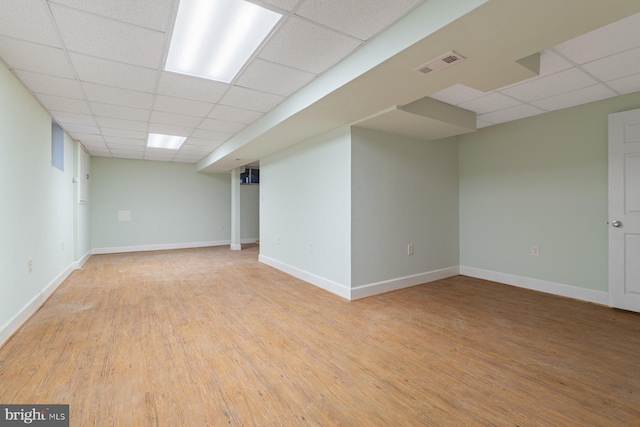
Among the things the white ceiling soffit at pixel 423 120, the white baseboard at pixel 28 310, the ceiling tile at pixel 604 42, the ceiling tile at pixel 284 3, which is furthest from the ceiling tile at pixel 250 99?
the white baseboard at pixel 28 310

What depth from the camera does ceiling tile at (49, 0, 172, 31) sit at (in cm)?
177

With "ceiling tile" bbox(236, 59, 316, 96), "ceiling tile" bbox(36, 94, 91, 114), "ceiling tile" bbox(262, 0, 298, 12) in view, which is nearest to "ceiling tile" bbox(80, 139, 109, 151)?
"ceiling tile" bbox(36, 94, 91, 114)

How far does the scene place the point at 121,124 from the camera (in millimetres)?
4414

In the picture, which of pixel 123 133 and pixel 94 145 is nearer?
pixel 123 133

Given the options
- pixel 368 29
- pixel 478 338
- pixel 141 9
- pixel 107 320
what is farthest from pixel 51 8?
pixel 478 338

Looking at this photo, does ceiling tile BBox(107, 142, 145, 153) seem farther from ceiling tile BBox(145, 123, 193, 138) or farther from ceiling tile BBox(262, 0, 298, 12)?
ceiling tile BBox(262, 0, 298, 12)

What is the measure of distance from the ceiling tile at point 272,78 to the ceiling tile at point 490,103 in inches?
77.7

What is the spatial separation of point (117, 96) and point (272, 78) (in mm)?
1854

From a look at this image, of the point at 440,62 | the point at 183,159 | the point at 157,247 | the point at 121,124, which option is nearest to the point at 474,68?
the point at 440,62

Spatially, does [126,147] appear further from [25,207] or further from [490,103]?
[490,103]

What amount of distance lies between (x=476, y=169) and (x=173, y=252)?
7.05m

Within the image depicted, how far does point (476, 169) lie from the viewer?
4.73 meters

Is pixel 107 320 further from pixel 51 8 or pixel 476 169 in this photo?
pixel 476 169

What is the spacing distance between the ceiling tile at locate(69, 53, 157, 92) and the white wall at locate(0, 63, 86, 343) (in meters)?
0.58
